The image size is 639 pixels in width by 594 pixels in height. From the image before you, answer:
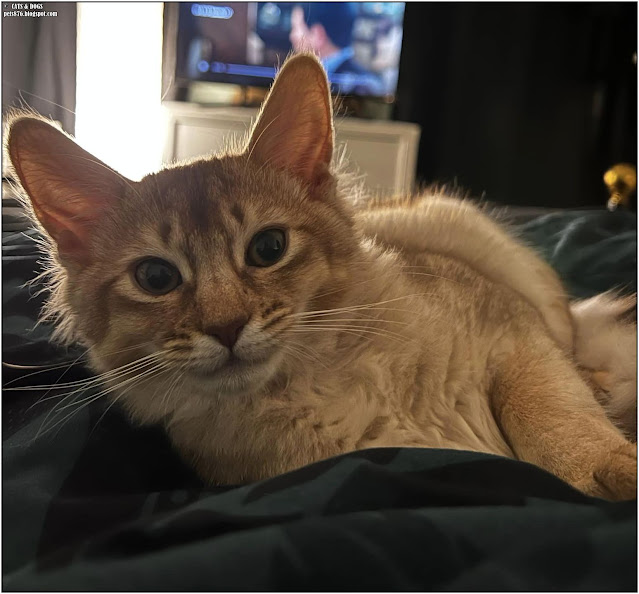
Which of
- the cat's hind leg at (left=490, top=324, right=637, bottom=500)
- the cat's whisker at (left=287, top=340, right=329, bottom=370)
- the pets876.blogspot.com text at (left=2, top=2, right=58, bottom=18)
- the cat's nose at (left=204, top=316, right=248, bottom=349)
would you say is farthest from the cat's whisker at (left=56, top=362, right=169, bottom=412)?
the pets876.blogspot.com text at (left=2, top=2, right=58, bottom=18)

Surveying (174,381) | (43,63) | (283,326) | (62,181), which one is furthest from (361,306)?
(43,63)

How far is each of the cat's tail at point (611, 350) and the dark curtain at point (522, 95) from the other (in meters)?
3.58

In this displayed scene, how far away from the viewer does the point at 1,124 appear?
0.99m

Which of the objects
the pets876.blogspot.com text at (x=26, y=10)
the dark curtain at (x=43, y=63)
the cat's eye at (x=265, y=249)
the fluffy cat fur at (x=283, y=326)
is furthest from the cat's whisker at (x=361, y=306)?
the pets876.blogspot.com text at (x=26, y=10)

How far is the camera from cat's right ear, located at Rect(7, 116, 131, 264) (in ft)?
3.04

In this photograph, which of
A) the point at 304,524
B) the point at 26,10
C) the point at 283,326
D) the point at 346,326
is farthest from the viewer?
the point at 26,10

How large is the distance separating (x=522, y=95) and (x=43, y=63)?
4.57 meters

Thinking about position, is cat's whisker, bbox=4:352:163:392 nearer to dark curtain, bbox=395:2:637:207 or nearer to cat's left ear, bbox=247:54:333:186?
cat's left ear, bbox=247:54:333:186


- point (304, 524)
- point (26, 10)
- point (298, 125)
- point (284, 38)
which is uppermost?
point (284, 38)

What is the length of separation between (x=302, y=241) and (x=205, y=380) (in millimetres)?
295

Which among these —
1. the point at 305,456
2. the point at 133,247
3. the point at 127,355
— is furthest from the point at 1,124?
the point at 305,456

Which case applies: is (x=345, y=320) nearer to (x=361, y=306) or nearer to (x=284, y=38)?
(x=361, y=306)

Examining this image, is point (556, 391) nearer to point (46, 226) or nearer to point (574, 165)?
point (46, 226)

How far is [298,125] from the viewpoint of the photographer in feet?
3.35
